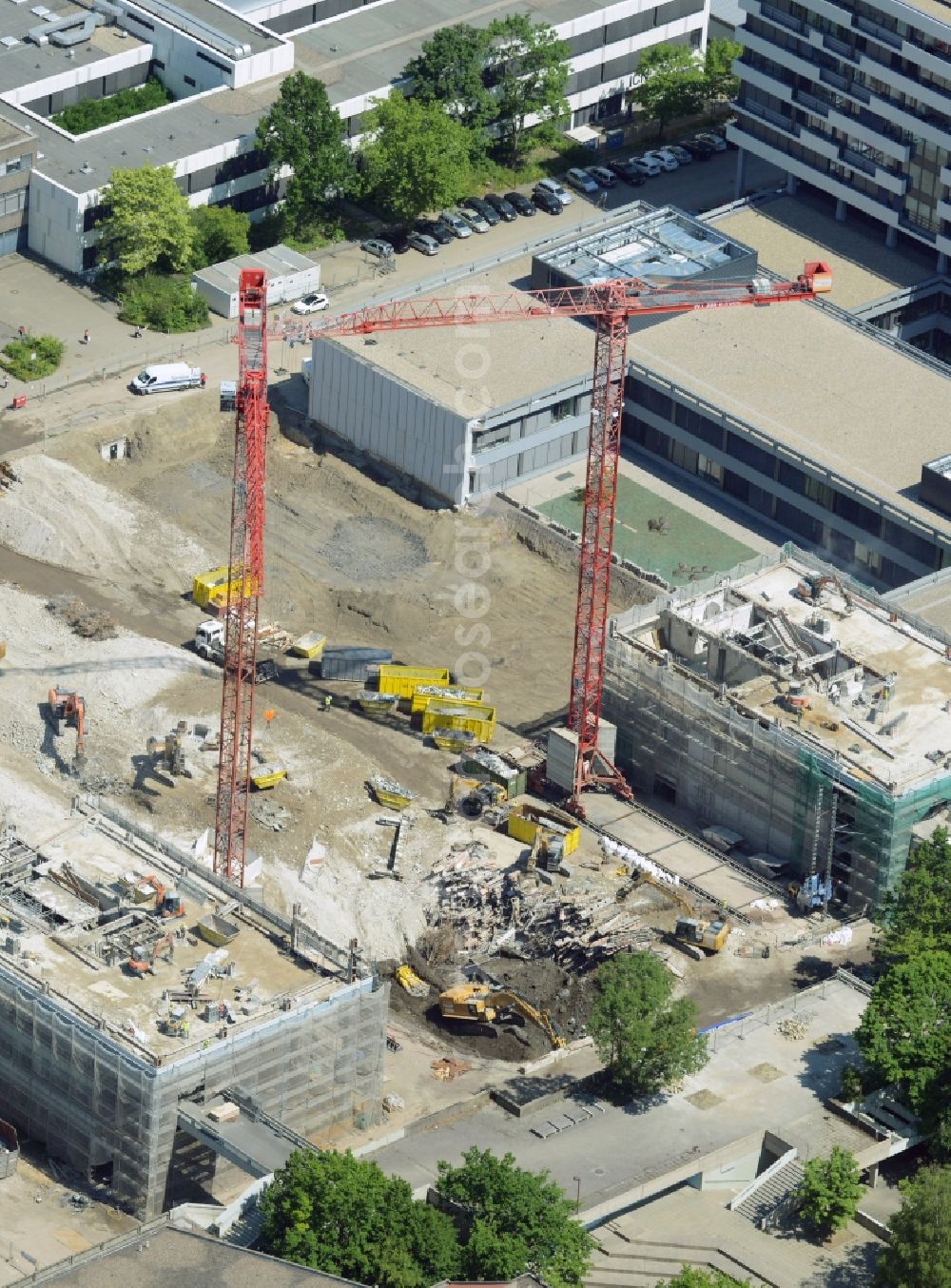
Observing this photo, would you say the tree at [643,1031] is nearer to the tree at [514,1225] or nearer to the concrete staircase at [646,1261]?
the concrete staircase at [646,1261]

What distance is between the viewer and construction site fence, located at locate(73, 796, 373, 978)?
160 metres

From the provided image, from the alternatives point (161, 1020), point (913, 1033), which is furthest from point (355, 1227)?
point (913, 1033)

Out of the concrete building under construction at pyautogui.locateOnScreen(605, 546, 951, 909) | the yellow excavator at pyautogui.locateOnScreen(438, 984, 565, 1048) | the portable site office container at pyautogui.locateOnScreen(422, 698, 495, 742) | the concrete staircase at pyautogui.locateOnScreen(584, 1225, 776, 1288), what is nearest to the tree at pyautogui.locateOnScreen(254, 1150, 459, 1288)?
the concrete staircase at pyautogui.locateOnScreen(584, 1225, 776, 1288)

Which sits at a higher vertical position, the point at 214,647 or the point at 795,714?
the point at 795,714

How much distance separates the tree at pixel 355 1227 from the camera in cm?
14350

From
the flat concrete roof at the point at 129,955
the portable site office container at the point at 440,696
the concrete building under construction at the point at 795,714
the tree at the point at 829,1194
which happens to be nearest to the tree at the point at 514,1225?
the tree at the point at 829,1194

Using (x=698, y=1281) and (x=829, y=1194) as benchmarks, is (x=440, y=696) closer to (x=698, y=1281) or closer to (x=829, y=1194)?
(x=829, y=1194)

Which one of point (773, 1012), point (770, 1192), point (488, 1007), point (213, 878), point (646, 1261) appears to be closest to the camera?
point (646, 1261)

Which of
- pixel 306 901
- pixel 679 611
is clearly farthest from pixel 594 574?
pixel 306 901

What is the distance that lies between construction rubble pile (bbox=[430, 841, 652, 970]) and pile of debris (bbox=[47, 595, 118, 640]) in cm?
2608

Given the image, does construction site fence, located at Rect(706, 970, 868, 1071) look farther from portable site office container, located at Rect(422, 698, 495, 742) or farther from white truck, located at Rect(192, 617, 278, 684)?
white truck, located at Rect(192, 617, 278, 684)

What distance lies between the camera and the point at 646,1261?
150 m

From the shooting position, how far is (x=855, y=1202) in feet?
504

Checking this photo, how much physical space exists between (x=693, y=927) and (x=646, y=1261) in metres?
28.8
